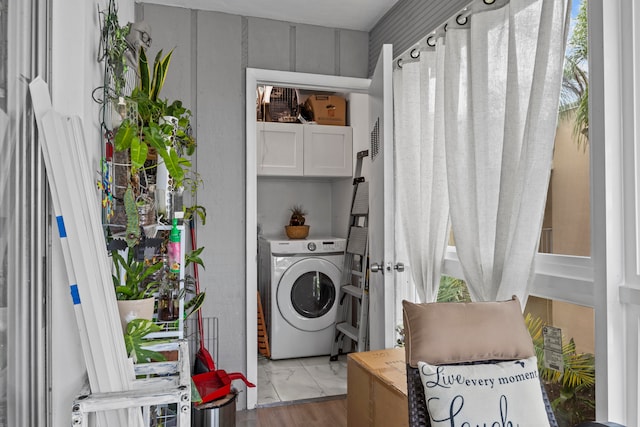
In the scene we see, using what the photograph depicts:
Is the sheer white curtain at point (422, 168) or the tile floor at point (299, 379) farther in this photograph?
the tile floor at point (299, 379)

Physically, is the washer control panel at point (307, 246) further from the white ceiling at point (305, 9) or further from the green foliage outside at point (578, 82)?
the green foliage outside at point (578, 82)

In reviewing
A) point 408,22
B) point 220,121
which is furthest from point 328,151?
point 408,22

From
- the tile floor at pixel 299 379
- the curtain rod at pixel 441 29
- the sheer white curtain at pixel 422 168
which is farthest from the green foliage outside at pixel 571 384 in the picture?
the tile floor at pixel 299 379

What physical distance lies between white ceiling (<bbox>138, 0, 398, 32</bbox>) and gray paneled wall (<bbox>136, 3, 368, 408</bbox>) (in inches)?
2.5

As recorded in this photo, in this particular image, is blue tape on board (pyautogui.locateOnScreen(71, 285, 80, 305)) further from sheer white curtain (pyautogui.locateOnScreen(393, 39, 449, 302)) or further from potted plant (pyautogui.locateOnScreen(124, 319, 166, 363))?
sheer white curtain (pyautogui.locateOnScreen(393, 39, 449, 302))

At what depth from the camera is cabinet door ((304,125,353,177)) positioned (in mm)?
4172

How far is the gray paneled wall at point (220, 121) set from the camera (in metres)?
2.87

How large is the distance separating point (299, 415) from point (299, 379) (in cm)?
64

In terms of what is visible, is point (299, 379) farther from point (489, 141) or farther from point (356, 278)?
point (489, 141)

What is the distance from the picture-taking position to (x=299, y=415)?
2854mm

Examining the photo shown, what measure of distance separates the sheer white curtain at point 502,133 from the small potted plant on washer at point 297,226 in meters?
2.38

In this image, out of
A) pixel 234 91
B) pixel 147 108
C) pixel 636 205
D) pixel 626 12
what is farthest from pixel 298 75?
pixel 636 205

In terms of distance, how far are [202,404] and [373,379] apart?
92 centimetres

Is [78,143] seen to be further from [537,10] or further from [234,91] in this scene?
[234,91]
